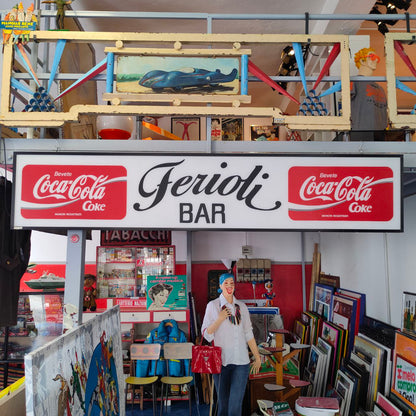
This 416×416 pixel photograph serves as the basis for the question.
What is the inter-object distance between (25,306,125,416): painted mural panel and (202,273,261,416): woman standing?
107cm

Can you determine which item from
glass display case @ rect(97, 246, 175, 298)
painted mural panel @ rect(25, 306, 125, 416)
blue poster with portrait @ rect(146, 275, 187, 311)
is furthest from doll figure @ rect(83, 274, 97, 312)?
painted mural panel @ rect(25, 306, 125, 416)

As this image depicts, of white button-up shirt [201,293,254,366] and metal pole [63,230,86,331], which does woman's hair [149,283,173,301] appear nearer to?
white button-up shirt [201,293,254,366]

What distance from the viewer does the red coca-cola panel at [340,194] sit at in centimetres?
274

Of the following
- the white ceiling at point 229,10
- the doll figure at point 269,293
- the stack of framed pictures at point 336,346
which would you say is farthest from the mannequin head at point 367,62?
the doll figure at point 269,293

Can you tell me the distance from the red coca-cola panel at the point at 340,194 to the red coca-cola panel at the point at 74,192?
1218mm

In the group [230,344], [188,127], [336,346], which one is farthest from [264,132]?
[230,344]

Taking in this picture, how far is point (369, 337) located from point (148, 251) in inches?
153

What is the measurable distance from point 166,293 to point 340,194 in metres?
4.27

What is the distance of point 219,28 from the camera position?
6004 mm

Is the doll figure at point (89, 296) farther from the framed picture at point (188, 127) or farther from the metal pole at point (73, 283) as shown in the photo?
the metal pole at point (73, 283)

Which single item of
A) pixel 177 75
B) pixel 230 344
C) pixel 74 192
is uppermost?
pixel 177 75

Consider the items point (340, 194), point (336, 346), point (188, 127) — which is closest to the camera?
point (340, 194)

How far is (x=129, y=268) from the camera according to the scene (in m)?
6.84

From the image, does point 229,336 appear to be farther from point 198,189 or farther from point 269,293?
point 269,293
